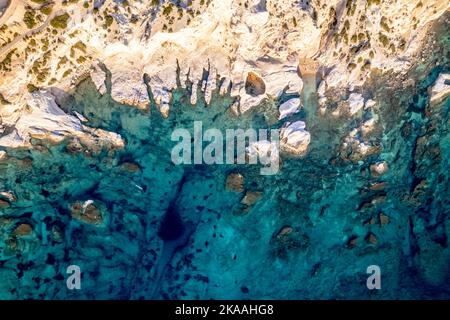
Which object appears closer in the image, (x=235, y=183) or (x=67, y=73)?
(x=67, y=73)

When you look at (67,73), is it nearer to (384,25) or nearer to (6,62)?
(6,62)

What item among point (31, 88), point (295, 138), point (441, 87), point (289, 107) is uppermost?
point (441, 87)

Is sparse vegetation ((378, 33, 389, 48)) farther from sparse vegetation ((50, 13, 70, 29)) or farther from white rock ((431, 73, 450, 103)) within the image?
sparse vegetation ((50, 13, 70, 29))

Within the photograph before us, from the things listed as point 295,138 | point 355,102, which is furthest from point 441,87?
point 295,138

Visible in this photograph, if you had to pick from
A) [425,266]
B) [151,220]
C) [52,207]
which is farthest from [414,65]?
[52,207]

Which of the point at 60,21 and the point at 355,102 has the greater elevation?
the point at 60,21

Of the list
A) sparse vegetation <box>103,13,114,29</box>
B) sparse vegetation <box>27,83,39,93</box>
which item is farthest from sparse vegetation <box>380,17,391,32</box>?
sparse vegetation <box>27,83,39,93</box>

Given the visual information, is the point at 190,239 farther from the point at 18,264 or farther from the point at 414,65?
the point at 414,65
